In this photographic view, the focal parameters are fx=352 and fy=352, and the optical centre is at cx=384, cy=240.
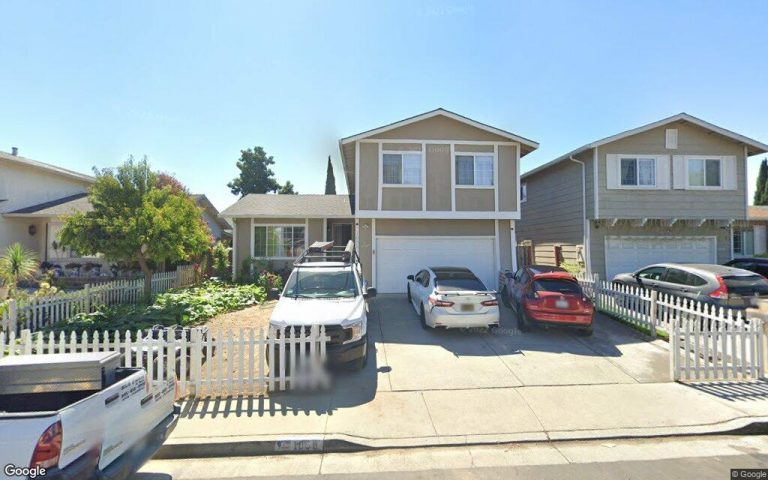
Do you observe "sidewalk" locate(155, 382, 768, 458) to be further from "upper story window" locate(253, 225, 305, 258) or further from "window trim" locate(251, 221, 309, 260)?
"upper story window" locate(253, 225, 305, 258)

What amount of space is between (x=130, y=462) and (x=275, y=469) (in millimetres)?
1425

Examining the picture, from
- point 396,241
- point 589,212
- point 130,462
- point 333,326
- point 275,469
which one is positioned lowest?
point 275,469

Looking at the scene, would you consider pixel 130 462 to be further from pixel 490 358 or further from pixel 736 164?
pixel 736 164

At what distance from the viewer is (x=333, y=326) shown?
5.91 metres

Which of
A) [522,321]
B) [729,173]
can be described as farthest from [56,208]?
[729,173]

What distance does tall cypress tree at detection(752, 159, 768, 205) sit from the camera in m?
33.6

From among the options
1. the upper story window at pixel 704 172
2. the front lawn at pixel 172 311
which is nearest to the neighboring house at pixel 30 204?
the front lawn at pixel 172 311

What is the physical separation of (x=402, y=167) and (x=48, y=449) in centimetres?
1201

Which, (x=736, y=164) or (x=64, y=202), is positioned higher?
(x=736, y=164)

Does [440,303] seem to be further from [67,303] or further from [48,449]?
[67,303]

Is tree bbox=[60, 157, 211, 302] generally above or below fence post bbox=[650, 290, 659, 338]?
above

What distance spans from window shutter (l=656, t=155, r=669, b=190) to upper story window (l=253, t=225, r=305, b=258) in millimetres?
15292

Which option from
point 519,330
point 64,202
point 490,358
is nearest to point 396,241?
point 519,330

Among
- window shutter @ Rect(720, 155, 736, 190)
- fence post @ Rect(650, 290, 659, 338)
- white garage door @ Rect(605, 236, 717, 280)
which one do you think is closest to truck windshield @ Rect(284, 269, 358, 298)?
fence post @ Rect(650, 290, 659, 338)
